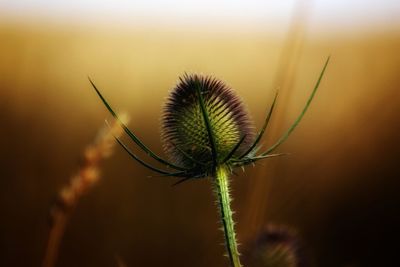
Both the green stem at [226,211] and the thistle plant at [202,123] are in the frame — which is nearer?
the green stem at [226,211]

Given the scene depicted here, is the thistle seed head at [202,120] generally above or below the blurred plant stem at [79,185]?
above

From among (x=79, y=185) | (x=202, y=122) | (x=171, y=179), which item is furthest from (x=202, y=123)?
(x=171, y=179)

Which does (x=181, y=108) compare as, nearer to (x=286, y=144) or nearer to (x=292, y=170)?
(x=292, y=170)

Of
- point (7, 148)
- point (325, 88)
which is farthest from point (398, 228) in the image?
point (7, 148)

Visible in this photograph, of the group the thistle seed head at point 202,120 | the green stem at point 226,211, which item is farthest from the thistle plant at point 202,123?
the green stem at point 226,211

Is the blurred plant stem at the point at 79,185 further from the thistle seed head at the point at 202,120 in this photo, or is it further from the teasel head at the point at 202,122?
the thistle seed head at the point at 202,120

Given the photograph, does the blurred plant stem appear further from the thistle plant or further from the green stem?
the green stem

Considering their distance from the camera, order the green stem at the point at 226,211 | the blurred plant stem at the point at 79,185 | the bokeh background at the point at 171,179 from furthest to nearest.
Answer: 1. the bokeh background at the point at 171,179
2. the blurred plant stem at the point at 79,185
3. the green stem at the point at 226,211
